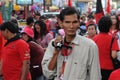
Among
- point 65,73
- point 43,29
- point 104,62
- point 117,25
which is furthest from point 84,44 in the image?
point 43,29

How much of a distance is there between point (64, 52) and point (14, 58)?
206 centimetres

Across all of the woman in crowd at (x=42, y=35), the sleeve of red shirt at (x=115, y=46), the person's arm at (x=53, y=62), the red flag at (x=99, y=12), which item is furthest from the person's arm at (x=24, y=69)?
the red flag at (x=99, y=12)

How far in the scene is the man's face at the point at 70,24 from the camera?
3572 millimetres

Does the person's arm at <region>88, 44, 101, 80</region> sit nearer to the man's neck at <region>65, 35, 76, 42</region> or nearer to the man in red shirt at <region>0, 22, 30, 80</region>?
the man's neck at <region>65, 35, 76, 42</region>

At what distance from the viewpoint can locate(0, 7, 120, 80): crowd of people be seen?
3654 millimetres

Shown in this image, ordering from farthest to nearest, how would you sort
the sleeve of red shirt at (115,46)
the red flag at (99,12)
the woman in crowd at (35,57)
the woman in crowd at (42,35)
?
the red flag at (99,12)
the woman in crowd at (42,35)
the woman in crowd at (35,57)
the sleeve of red shirt at (115,46)

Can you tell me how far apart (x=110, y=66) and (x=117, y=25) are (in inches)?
59.6

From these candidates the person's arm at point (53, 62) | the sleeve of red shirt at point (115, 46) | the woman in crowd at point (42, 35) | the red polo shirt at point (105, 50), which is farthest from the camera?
the woman in crowd at point (42, 35)

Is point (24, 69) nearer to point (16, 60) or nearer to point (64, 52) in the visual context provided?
point (16, 60)

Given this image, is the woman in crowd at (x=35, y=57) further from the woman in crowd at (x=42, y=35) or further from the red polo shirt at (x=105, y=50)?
the woman in crowd at (x=42, y=35)

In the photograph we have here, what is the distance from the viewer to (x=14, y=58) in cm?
564

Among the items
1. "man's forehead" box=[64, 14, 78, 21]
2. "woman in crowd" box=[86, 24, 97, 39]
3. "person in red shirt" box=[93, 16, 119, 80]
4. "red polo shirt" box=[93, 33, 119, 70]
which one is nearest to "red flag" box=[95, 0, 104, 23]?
"woman in crowd" box=[86, 24, 97, 39]

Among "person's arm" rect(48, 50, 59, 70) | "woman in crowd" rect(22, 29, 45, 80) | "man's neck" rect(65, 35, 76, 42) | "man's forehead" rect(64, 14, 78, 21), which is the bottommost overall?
"woman in crowd" rect(22, 29, 45, 80)

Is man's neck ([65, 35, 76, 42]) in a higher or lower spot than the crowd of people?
higher
